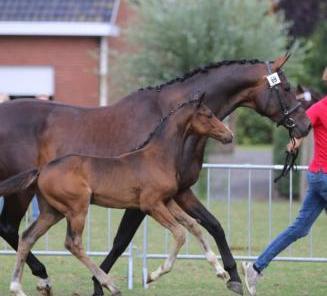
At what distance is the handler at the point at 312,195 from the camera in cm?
823

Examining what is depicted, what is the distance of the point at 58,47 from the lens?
74.2ft

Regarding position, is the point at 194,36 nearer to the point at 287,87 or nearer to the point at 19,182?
the point at 287,87

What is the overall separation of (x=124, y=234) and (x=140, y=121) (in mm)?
1078

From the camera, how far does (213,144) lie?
65.5ft

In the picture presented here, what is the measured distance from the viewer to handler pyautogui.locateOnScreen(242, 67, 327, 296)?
8234mm

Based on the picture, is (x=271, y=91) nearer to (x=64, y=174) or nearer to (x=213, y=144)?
(x=64, y=174)

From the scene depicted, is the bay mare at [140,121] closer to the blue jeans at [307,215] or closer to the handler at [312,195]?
the handler at [312,195]

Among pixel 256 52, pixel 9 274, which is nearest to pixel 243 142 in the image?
pixel 256 52

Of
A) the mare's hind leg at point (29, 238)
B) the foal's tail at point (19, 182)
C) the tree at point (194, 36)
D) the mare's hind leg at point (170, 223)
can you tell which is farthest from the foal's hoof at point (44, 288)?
the tree at point (194, 36)

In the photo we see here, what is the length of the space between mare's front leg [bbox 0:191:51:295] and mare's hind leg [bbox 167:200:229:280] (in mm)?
1320

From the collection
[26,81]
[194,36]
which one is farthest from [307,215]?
[26,81]

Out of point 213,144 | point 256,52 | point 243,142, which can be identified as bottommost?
point 243,142

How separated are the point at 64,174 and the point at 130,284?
1.94 metres

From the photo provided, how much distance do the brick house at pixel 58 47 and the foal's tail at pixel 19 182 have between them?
47.5ft
